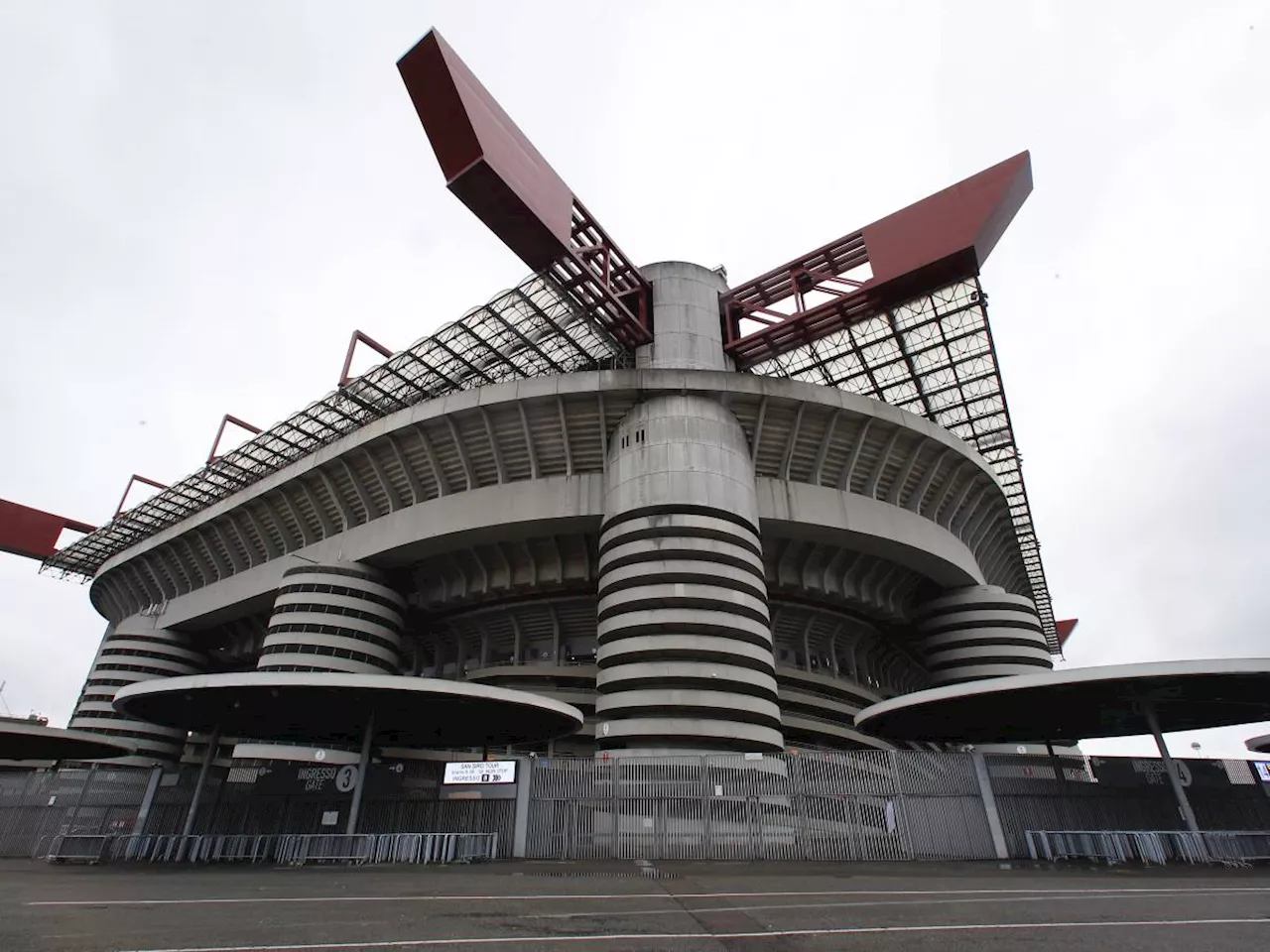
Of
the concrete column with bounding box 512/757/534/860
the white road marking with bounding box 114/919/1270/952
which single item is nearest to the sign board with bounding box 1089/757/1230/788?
the white road marking with bounding box 114/919/1270/952

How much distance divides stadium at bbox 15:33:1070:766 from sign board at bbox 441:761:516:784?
6.50 m

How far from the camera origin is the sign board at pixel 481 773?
1856 cm

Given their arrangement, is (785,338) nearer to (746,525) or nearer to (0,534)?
(746,525)

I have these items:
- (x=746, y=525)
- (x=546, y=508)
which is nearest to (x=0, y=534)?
A: (x=546, y=508)

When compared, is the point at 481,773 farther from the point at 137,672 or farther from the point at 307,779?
the point at 137,672

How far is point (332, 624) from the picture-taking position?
112ft

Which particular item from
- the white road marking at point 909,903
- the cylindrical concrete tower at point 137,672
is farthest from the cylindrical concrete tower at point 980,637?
the cylindrical concrete tower at point 137,672

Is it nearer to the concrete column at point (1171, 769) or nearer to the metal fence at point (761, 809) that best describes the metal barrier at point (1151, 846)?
the concrete column at point (1171, 769)

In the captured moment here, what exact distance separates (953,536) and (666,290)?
21.4 metres

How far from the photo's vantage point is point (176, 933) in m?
7.14

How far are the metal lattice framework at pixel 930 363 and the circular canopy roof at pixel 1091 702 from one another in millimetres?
17044

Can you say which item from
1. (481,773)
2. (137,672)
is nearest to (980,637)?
(481,773)

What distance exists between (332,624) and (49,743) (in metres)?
11.5

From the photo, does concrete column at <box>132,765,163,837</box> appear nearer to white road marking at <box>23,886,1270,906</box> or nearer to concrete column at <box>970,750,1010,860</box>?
white road marking at <box>23,886,1270,906</box>
